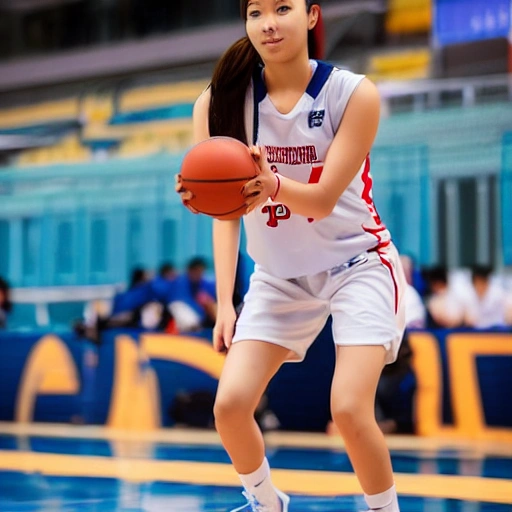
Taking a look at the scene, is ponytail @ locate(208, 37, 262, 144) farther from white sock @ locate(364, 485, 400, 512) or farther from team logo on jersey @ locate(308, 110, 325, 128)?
white sock @ locate(364, 485, 400, 512)

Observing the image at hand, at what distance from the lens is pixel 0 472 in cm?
638

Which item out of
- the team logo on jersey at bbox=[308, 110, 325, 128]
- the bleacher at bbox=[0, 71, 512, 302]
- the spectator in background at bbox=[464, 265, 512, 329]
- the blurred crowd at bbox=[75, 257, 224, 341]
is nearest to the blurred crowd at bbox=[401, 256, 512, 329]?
the spectator in background at bbox=[464, 265, 512, 329]

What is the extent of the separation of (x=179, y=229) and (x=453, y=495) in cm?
757

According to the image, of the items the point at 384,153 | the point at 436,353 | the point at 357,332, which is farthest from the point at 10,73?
the point at 357,332

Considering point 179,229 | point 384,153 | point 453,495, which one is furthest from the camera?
point 179,229

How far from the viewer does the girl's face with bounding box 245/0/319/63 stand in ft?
11.9

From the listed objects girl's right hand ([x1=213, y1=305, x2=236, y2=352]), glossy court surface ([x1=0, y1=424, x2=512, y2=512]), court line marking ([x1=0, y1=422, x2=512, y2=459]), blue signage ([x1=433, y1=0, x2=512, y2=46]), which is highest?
blue signage ([x1=433, y1=0, x2=512, y2=46])

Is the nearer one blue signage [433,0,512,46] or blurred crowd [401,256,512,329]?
blurred crowd [401,256,512,329]

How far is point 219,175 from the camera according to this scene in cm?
326

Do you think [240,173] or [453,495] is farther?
[453,495]

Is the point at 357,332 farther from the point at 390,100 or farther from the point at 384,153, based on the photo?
the point at 390,100

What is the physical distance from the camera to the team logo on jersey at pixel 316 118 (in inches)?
146

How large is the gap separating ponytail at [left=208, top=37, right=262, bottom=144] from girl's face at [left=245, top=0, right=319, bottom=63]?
0.51ft

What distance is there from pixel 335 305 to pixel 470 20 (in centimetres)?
1295
